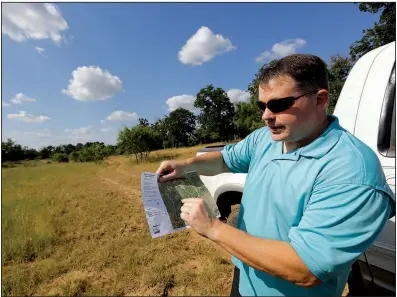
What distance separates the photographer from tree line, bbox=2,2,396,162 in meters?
20.3

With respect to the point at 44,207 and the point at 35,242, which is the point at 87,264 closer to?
the point at 35,242

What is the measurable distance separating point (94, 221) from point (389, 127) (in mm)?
6442

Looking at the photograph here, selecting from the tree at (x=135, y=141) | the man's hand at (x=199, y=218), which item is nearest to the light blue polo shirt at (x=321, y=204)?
the man's hand at (x=199, y=218)

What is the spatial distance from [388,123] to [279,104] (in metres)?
Answer: 1.02

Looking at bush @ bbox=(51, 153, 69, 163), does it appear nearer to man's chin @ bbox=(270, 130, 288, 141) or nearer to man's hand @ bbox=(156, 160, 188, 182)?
man's hand @ bbox=(156, 160, 188, 182)

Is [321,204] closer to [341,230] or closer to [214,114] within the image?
[341,230]

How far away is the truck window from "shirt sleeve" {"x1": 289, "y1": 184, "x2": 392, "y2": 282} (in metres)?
0.97

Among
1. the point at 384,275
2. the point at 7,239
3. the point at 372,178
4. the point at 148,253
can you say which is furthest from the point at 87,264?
the point at 372,178

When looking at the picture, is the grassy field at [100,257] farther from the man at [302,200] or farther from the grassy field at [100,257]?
the man at [302,200]

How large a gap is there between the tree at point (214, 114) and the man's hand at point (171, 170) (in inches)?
2468

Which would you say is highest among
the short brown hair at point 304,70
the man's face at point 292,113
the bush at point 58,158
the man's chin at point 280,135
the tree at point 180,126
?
the tree at point 180,126

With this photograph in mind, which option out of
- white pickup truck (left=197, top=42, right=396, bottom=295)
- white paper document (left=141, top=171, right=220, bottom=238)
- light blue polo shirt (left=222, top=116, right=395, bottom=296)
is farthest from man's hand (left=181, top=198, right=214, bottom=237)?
white pickup truck (left=197, top=42, right=396, bottom=295)

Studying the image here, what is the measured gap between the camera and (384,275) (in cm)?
170

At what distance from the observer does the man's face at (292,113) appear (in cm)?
115
